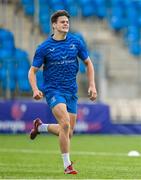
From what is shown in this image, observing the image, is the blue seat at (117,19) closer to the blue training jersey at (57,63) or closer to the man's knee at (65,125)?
the blue training jersey at (57,63)

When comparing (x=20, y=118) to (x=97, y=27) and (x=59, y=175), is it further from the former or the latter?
(x=59, y=175)

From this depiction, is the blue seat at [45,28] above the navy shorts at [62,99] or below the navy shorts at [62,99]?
above

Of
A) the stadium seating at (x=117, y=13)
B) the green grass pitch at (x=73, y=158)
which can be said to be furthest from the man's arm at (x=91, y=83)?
the stadium seating at (x=117, y=13)

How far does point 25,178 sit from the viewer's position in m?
9.23

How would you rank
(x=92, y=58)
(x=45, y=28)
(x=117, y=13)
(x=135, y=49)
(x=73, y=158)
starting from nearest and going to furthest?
(x=73, y=158) → (x=92, y=58) → (x=45, y=28) → (x=135, y=49) → (x=117, y=13)

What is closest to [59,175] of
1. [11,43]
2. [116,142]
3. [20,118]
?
[116,142]

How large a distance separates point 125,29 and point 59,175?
59.3ft

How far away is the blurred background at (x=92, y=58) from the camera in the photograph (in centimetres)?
2266

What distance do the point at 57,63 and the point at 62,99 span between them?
1.77ft

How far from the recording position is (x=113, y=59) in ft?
89.3

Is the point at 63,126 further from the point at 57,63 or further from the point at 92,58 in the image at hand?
the point at 92,58

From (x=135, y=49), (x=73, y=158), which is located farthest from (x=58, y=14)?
(x=135, y=49)

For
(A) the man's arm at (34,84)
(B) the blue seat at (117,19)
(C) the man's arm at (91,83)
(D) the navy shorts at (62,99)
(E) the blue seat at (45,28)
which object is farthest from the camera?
(B) the blue seat at (117,19)

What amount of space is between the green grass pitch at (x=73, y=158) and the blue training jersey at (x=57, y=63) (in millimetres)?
1229
